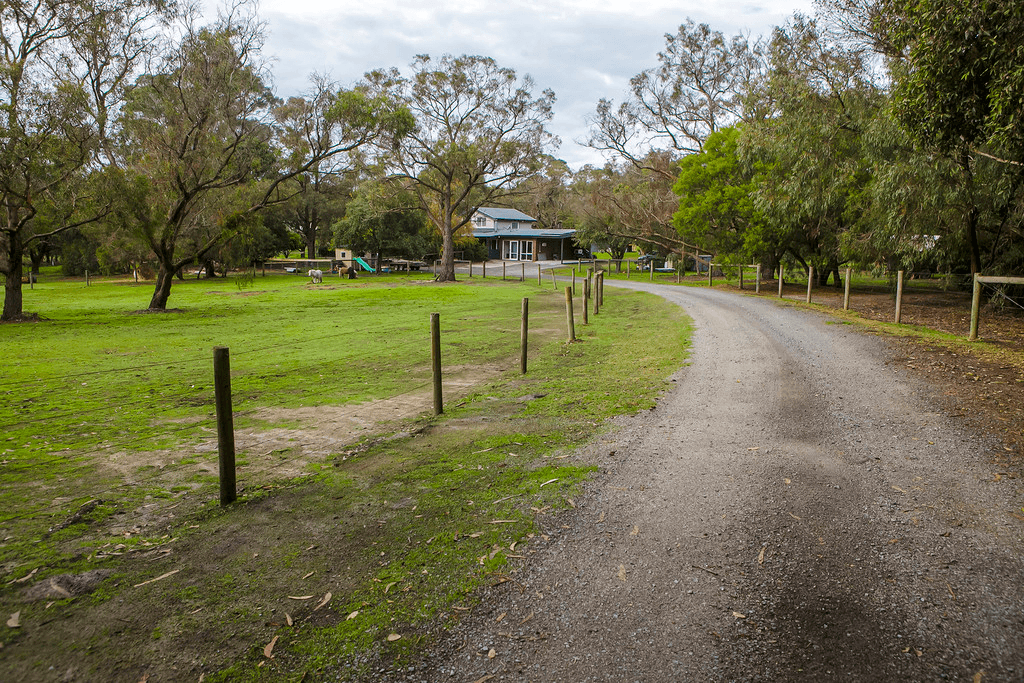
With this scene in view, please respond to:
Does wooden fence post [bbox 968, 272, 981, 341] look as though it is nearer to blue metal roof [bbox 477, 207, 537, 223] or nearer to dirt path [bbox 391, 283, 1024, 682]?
dirt path [bbox 391, 283, 1024, 682]

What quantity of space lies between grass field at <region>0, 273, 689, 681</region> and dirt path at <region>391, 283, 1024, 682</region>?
1.26 ft

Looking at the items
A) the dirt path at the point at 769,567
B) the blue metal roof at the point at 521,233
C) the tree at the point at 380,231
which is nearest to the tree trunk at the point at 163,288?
the dirt path at the point at 769,567

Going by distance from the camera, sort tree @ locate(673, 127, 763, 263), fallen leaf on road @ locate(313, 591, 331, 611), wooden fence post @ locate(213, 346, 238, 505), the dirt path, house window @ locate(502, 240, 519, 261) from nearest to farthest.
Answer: the dirt path < fallen leaf on road @ locate(313, 591, 331, 611) < wooden fence post @ locate(213, 346, 238, 505) < tree @ locate(673, 127, 763, 263) < house window @ locate(502, 240, 519, 261)

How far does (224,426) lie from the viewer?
5043 millimetres

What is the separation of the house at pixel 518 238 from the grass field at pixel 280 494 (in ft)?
185

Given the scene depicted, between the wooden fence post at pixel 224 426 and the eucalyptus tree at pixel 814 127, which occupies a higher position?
the eucalyptus tree at pixel 814 127

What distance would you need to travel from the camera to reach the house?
68.7 m

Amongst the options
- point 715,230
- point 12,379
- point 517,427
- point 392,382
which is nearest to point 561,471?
point 517,427

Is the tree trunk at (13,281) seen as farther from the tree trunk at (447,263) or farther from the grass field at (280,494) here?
the tree trunk at (447,263)

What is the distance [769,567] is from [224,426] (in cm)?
402

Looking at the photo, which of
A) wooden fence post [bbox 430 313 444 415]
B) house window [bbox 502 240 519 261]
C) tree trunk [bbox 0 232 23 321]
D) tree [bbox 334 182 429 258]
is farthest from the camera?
house window [bbox 502 240 519 261]

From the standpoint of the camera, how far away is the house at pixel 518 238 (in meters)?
68.7

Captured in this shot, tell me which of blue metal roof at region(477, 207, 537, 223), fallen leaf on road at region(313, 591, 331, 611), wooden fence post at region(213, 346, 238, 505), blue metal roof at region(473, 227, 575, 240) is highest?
blue metal roof at region(477, 207, 537, 223)

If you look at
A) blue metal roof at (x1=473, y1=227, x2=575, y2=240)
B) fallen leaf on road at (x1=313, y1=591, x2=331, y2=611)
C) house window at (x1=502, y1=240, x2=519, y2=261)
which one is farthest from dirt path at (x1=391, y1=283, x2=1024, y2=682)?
house window at (x1=502, y1=240, x2=519, y2=261)
